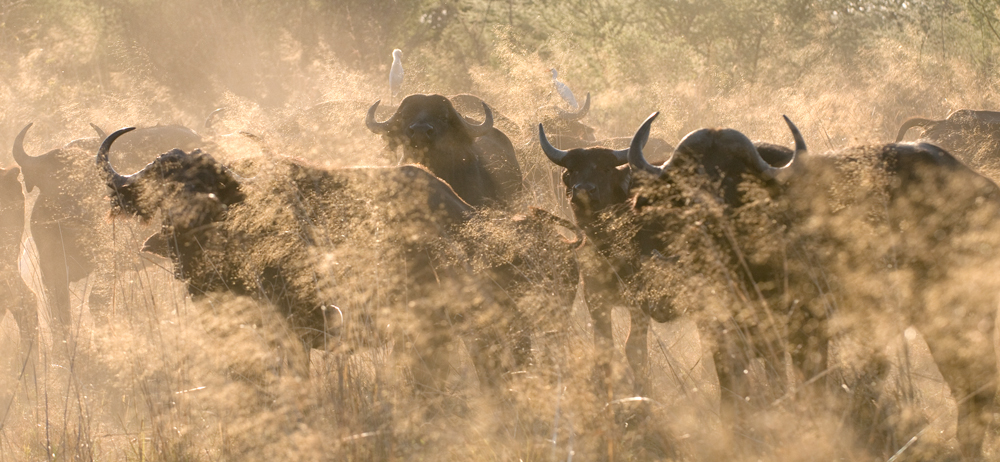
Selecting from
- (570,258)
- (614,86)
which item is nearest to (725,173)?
(570,258)

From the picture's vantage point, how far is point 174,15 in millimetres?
25812

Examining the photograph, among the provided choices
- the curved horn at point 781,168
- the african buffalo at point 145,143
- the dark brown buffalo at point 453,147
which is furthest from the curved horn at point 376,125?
the curved horn at point 781,168

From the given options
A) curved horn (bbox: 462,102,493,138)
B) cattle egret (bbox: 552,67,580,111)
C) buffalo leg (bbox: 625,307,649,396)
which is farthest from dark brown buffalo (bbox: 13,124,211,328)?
cattle egret (bbox: 552,67,580,111)

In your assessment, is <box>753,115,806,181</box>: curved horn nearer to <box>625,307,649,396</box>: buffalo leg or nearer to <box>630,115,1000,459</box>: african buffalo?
<box>630,115,1000,459</box>: african buffalo

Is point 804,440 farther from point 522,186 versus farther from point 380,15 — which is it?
point 380,15

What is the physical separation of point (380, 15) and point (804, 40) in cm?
1122

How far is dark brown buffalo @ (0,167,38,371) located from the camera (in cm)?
855

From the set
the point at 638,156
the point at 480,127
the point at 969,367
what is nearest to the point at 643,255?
the point at 638,156

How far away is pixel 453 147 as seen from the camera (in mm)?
7555

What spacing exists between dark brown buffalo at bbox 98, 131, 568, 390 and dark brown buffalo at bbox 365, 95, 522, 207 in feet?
6.26

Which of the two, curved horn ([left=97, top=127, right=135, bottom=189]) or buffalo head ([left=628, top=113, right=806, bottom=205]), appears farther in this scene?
curved horn ([left=97, top=127, right=135, bottom=189])

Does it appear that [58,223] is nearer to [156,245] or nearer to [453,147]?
[156,245]

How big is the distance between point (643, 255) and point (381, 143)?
16.7ft

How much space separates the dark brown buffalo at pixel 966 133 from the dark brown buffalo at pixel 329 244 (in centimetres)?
489
